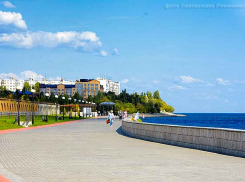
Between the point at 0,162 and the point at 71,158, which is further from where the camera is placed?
the point at 71,158

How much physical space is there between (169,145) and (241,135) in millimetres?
4988

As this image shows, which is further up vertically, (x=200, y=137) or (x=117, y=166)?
(x=200, y=137)

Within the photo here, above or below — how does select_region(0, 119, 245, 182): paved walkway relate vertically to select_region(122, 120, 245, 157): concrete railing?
below

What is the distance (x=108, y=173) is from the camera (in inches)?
392

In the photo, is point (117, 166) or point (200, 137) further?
point (200, 137)

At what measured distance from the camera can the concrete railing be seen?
563 inches

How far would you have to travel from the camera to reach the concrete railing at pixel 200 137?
14.3 metres

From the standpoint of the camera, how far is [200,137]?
16469mm

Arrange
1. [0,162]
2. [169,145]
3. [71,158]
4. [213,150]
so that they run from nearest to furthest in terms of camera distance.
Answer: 1. [0,162]
2. [71,158]
3. [213,150]
4. [169,145]

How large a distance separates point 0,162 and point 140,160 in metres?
3.99

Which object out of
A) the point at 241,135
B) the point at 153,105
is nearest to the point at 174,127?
the point at 241,135

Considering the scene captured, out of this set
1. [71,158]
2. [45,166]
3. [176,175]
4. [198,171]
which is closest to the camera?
[176,175]

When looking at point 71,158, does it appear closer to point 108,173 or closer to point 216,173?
point 108,173

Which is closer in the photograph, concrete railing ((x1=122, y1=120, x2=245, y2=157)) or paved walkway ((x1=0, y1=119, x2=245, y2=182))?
paved walkway ((x1=0, y1=119, x2=245, y2=182))
